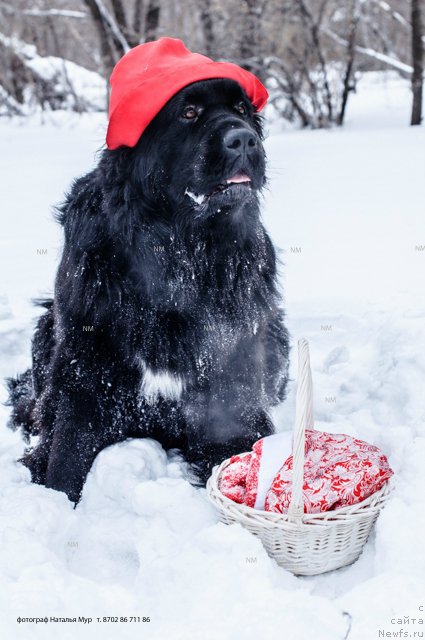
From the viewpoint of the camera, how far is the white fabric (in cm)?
190

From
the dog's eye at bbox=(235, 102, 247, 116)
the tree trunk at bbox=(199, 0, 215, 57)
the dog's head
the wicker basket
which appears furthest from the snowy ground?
the tree trunk at bbox=(199, 0, 215, 57)

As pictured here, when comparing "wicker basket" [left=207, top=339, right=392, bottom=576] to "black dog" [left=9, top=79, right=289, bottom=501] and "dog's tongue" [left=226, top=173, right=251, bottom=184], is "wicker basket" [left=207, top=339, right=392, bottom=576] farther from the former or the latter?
"dog's tongue" [left=226, top=173, right=251, bottom=184]

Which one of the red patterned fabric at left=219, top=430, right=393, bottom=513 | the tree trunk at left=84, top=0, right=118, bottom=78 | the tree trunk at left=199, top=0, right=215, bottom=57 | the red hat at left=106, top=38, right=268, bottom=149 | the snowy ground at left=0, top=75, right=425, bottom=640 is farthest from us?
the tree trunk at left=199, top=0, right=215, bottom=57

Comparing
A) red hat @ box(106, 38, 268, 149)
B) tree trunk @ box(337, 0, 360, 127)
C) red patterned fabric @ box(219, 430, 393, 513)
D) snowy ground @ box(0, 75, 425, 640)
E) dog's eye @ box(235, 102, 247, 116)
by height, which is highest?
red hat @ box(106, 38, 268, 149)

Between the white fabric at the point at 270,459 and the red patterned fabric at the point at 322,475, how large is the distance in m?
0.02

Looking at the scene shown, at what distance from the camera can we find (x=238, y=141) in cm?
199

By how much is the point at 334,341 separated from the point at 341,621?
1.95 metres

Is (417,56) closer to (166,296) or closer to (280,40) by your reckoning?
(280,40)

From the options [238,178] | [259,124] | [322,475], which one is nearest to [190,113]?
[238,178]

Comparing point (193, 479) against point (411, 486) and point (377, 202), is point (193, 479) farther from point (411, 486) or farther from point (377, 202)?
point (377, 202)

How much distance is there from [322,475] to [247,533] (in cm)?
A: 28

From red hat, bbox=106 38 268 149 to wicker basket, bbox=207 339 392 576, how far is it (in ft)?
3.07

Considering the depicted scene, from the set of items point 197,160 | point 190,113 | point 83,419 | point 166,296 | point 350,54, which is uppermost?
point 190,113

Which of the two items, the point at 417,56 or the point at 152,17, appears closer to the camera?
the point at 417,56
